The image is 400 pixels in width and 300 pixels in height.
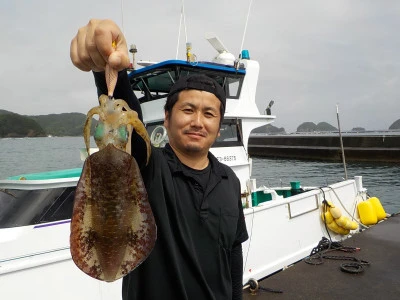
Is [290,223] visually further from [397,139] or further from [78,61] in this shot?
[397,139]

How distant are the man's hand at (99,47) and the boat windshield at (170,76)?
6185mm

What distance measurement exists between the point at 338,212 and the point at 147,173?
7282 mm

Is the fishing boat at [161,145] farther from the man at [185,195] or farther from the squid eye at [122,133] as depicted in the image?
the squid eye at [122,133]

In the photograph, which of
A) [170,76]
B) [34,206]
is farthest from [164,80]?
[34,206]

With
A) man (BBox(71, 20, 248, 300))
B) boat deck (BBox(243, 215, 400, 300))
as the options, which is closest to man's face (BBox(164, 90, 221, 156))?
man (BBox(71, 20, 248, 300))

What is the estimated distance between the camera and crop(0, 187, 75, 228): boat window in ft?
15.2

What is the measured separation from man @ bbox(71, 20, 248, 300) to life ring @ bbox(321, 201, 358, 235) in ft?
21.6

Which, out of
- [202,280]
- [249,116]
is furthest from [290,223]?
[202,280]

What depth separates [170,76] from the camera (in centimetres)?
812

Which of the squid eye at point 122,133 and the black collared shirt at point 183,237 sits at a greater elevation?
the squid eye at point 122,133

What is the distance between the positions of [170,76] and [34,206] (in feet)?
14.8

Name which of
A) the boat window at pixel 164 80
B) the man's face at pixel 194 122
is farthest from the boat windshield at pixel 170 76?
the man's face at pixel 194 122

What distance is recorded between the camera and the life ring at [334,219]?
26.9ft

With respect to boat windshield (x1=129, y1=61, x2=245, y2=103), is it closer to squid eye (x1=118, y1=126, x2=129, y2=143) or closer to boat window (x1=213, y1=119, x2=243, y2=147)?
boat window (x1=213, y1=119, x2=243, y2=147)
